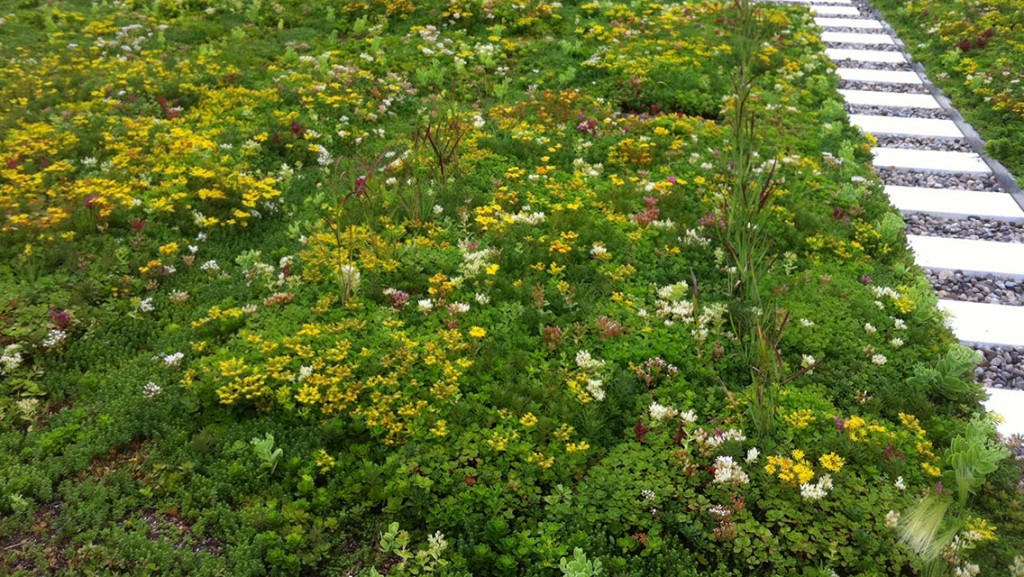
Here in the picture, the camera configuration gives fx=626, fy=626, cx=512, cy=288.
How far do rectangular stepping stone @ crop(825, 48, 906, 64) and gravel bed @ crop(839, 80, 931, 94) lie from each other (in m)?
1.32

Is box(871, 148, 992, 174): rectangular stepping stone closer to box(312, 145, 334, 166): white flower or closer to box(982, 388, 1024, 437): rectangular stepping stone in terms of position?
box(982, 388, 1024, 437): rectangular stepping stone

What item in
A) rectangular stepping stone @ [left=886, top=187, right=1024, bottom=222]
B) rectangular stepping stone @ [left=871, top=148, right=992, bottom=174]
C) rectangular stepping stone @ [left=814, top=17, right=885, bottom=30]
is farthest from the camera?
rectangular stepping stone @ [left=814, top=17, right=885, bottom=30]

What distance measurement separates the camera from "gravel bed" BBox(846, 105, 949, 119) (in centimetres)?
1073

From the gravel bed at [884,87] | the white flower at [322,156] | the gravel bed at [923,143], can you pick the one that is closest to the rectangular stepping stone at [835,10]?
the gravel bed at [884,87]

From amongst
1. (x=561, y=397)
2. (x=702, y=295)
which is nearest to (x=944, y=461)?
(x=702, y=295)

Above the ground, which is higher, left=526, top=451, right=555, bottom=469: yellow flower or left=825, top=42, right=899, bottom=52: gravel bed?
left=825, top=42, right=899, bottom=52: gravel bed

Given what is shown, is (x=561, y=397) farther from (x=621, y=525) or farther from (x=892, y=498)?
(x=892, y=498)

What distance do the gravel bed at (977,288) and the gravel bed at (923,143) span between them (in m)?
3.40

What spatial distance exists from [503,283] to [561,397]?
158cm

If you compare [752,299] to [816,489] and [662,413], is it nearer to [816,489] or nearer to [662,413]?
[662,413]

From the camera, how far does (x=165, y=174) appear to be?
7.57 m

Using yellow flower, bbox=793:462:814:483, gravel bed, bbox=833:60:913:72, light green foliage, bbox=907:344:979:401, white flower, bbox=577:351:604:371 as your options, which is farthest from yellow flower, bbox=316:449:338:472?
gravel bed, bbox=833:60:913:72

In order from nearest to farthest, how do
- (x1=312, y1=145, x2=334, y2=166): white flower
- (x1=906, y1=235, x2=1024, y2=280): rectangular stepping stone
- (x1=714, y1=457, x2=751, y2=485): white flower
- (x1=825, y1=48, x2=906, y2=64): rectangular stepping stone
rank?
(x1=714, y1=457, x2=751, y2=485): white flower → (x1=906, y1=235, x2=1024, y2=280): rectangular stepping stone → (x1=312, y1=145, x2=334, y2=166): white flower → (x1=825, y1=48, x2=906, y2=64): rectangular stepping stone

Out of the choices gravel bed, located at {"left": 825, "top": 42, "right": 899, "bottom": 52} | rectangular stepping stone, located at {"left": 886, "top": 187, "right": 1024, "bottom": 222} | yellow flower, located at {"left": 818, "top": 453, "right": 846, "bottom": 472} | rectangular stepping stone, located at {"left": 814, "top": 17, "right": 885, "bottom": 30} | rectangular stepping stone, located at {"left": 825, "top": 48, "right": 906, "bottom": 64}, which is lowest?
yellow flower, located at {"left": 818, "top": 453, "right": 846, "bottom": 472}
